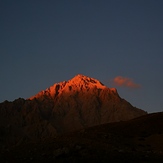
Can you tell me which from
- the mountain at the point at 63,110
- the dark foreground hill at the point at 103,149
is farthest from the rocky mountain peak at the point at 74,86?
the dark foreground hill at the point at 103,149

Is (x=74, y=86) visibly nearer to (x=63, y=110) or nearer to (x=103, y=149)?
(x=63, y=110)

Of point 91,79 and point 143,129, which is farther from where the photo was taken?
point 91,79

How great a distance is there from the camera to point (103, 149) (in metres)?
22.1

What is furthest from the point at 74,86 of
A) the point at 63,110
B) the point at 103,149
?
the point at 103,149

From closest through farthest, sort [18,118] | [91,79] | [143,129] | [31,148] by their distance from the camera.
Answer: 1. [31,148]
2. [143,129]
3. [18,118]
4. [91,79]

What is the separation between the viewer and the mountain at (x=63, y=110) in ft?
472

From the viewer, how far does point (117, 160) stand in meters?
19.0

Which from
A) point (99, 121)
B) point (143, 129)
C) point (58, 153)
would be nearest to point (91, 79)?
point (99, 121)

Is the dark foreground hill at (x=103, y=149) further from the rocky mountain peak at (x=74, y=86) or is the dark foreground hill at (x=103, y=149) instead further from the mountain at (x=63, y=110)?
the rocky mountain peak at (x=74, y=86)

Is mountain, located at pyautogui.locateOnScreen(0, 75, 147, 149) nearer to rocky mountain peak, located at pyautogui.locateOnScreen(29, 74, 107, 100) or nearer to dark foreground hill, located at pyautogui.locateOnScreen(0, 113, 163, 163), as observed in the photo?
rocky mountain peak, located at pyautogui.locateOnScreen(29, 74, 107, 100)

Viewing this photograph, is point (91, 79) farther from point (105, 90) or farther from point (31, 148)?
point (31, 148)

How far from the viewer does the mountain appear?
143875 mm

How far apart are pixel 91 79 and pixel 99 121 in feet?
113

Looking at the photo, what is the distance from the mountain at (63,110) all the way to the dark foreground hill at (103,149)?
107912 mm
